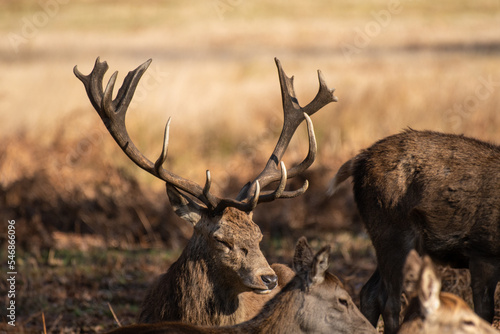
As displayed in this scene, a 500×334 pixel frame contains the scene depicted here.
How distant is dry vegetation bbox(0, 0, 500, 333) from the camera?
9070 millimetres

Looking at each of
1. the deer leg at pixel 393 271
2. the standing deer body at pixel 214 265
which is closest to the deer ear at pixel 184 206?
the standing deer body at pixel 214 265

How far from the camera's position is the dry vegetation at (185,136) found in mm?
9070

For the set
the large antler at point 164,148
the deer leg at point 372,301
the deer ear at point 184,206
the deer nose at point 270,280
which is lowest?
the deer leg at point 372,301

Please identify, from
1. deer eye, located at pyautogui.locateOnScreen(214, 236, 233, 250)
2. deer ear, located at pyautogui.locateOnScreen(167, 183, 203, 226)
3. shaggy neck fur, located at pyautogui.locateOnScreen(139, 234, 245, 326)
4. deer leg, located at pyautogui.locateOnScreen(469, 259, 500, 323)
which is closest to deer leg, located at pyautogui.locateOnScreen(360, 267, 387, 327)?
deer leg, located at pyautogui.locateOnScreen(469, 259, 500, 323)

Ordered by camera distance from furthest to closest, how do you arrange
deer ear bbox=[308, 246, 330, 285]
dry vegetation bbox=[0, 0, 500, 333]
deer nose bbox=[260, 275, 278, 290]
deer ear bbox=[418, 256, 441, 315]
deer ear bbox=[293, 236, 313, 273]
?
dry vegetation bbox=[0, 0, 500, 333] < deer nose bbox=[260, 275, 278, 290] < deer ear bbox=[293, 236, 313, 273] < deer ear bbox=[308, 246, 330, 285] < deer ear bbox=[418, 256, 441, 315]

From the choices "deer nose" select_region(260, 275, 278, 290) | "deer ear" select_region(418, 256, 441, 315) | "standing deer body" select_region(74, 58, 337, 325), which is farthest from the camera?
"standing deer body" select_region(74, 58, 337, 325)

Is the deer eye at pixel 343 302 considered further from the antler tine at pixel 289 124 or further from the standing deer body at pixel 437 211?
the antler tine at pixel 289 124

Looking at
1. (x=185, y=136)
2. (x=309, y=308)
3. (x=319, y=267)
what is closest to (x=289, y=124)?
(x=319, y=267)

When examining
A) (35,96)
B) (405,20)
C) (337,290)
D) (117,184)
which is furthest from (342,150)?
(405,20)

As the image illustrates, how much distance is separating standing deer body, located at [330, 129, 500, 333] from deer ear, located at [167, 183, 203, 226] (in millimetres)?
1501

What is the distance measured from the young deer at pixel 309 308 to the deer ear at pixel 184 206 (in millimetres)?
1291

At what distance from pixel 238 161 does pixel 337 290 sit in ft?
29.8

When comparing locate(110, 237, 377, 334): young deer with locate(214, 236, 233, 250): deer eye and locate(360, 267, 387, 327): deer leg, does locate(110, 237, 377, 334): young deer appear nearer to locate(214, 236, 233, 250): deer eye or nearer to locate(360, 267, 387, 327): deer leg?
locate(214, 236, 233, 250): deer eye

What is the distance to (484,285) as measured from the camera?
6.09 m
